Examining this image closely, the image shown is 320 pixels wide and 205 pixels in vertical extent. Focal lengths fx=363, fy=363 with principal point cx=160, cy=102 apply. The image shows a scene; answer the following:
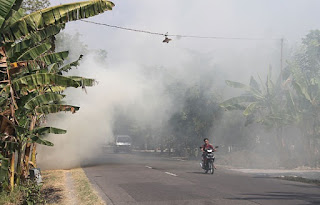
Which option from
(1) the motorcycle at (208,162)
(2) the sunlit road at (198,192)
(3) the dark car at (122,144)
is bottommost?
(2) the sunlit road at (198,192)

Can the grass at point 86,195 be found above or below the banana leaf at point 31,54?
below

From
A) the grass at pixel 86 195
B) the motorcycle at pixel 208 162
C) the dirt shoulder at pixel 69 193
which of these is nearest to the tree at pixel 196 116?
the motorcycle at pixel 208 162

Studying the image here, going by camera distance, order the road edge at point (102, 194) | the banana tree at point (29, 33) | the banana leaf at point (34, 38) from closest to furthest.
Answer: the banana tree at point (29, 33) → the banana leaf at point (34, 38) → the road edge at point (102, 194)

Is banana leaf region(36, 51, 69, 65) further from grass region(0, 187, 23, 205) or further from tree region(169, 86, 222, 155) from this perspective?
tree region(169, 86, 222, 155)

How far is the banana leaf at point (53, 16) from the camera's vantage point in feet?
28.2

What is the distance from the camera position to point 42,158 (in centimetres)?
2292

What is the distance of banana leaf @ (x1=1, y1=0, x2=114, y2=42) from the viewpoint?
339 inches

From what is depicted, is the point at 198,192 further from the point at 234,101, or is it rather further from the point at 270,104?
the point at 270,104

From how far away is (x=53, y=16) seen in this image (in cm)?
862

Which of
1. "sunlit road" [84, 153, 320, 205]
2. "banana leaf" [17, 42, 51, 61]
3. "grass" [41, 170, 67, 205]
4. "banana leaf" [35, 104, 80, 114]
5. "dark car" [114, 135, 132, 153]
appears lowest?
"grass" [41, 170, 67, 205]

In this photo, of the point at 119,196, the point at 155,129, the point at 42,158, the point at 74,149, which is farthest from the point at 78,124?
the point at 119,196

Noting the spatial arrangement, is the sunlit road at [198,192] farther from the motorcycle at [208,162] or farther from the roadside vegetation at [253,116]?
the roadside vegetation at [253,116]

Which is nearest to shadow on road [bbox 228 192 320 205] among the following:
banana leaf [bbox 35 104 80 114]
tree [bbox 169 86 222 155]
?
banana leaf [bbox 35 104 80 114]

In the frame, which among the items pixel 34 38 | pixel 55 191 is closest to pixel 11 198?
pixel 55 191
